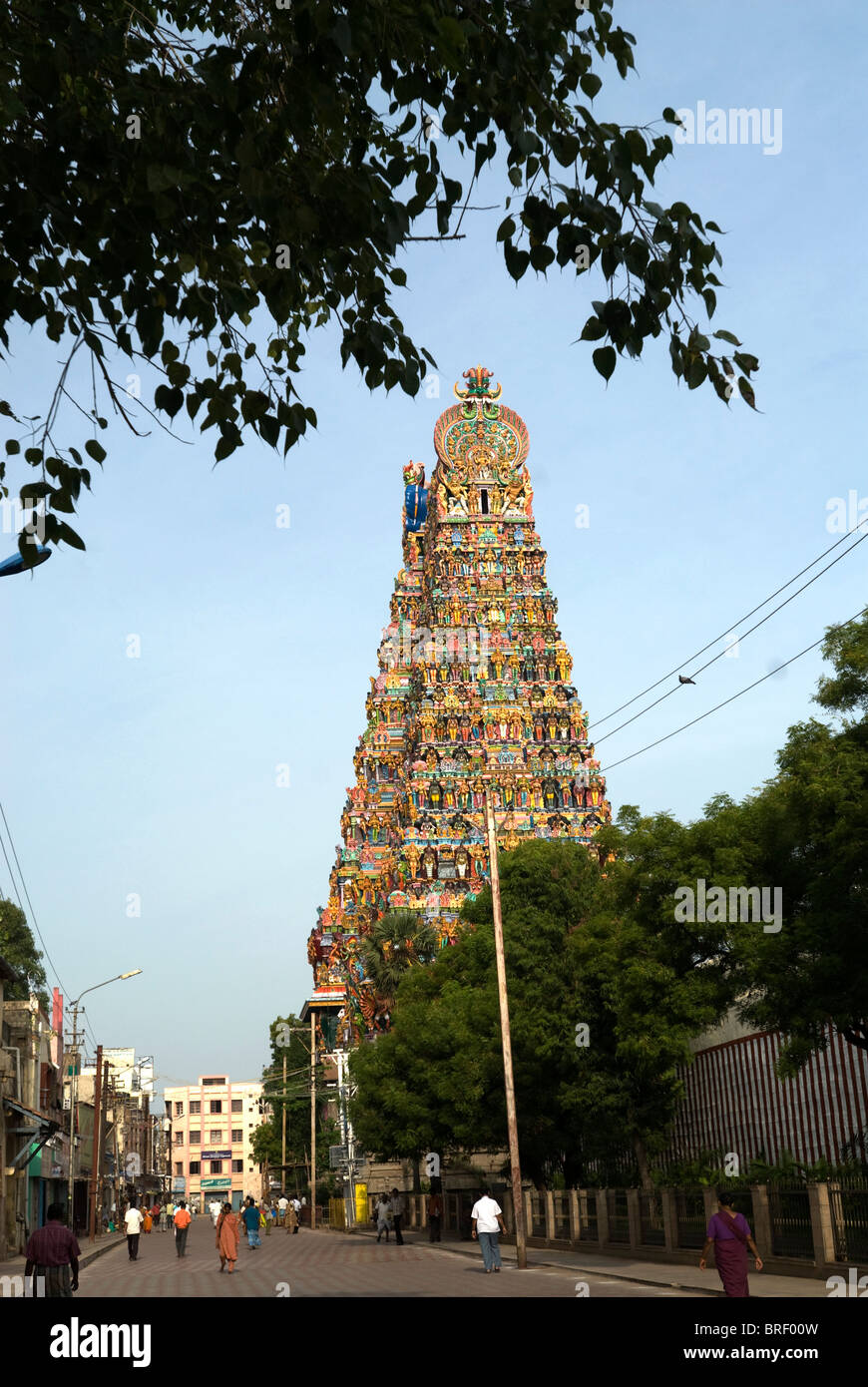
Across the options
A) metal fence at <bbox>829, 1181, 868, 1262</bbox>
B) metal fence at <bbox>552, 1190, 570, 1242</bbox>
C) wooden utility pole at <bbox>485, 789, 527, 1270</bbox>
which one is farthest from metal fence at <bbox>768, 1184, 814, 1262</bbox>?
metal fence at <bbox>552, 1190, 570, 1242</bbox>

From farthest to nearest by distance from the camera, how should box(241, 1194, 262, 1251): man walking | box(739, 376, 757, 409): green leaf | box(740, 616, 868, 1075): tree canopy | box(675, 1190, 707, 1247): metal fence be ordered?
box(241, 1194, 262, 1251): man walking → box(675, 1190, 707, 1247): metal fence → box(740, 616, 868, 1075): tree canopy → box(739, 376, 757, 409): green leaf

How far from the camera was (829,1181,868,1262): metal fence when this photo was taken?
19.3 m

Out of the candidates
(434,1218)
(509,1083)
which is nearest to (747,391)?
(509,1083)

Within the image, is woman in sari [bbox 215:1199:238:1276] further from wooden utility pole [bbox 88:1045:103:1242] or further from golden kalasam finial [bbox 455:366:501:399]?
golden kalasam finial [bbox 455:366:501:399]

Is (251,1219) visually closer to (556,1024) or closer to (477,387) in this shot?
(556,1024)

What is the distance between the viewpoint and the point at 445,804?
87.1 meters

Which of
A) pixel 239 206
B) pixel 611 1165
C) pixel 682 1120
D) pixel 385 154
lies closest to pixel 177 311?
pixel 239 206

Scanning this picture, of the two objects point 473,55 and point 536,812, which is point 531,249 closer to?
point 473,55

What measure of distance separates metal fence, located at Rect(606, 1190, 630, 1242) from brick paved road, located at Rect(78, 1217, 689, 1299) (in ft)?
9.71

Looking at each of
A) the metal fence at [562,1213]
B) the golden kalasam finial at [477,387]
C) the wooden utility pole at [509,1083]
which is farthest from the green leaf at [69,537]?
the golden kalasam finial at [477,387]

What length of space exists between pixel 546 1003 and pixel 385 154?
95.4 feet

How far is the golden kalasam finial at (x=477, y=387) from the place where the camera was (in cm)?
9825

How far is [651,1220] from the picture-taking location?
28375 millimetres

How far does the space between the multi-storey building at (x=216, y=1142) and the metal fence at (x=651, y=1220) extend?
443 feet
